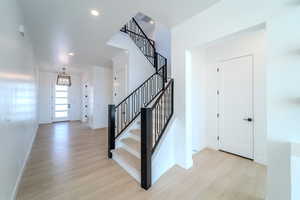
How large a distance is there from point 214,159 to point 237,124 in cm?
99

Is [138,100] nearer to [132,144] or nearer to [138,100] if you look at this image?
[138,100]

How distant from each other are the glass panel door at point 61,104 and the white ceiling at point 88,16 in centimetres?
474

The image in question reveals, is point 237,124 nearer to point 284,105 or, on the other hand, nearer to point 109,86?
point 284,105

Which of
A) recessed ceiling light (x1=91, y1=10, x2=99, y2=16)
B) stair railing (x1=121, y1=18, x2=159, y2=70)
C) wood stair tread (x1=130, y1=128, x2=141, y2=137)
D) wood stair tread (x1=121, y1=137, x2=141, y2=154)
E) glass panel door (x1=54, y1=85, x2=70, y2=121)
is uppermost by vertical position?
stair railing (x1=121, y1=18, x2=159, y2=70)

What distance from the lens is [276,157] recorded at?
4.97 feet

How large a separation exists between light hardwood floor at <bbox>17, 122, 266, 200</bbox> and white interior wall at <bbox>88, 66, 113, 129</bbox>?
2.99 meters

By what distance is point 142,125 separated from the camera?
2.15m

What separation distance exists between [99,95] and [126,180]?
4.72 metres


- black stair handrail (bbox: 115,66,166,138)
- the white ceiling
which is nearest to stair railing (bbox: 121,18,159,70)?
black stair handrail (bbox: 115,66,166,138)

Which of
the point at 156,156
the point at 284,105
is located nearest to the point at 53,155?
the point at 156,156

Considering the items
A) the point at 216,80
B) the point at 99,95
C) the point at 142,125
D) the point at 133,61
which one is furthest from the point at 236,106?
the point at 99,95

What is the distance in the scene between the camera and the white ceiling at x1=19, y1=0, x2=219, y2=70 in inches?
88.0

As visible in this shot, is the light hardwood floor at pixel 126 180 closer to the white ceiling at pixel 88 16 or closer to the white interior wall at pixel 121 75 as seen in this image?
the white interior wall at pixel 121 75

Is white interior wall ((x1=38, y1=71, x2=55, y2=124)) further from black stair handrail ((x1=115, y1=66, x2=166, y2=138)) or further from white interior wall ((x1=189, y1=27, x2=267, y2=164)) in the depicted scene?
white interior wall ((x1=189, y1=27, x2=267, y2=164))
